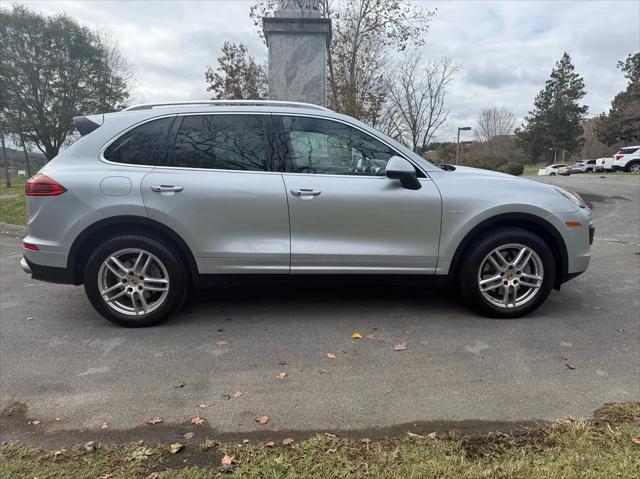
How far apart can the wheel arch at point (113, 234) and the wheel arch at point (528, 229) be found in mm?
2224

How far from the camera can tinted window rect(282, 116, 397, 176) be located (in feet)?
12.5

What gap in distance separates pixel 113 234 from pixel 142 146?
0.75 metres

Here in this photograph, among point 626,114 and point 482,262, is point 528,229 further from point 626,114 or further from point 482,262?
point 626,114

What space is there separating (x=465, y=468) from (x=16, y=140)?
35.8 meters

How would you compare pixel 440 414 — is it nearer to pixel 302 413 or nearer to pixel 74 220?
pixel 302 413

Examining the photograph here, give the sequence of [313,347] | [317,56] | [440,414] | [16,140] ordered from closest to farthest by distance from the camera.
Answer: [440,414] → [313,347] → [317,56] → [16,140]

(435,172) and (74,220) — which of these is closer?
(74,220)

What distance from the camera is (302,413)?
104 inches

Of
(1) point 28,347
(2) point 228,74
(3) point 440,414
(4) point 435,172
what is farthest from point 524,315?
(2) point 228,74

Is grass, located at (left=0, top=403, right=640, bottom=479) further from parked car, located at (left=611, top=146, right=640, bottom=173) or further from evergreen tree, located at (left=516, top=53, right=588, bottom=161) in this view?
evergreen tree, located at (left=516, top=53, right=588, bottom=161)

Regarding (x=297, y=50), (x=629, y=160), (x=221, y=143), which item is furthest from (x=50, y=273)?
(x=629, y=160)

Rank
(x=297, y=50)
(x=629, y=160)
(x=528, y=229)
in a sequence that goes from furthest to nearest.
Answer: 1. (x=629, y=160)
2. (x=297, y=50)
3. (x=528, y=229)

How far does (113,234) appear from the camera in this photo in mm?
3723

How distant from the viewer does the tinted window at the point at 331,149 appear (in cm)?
381
